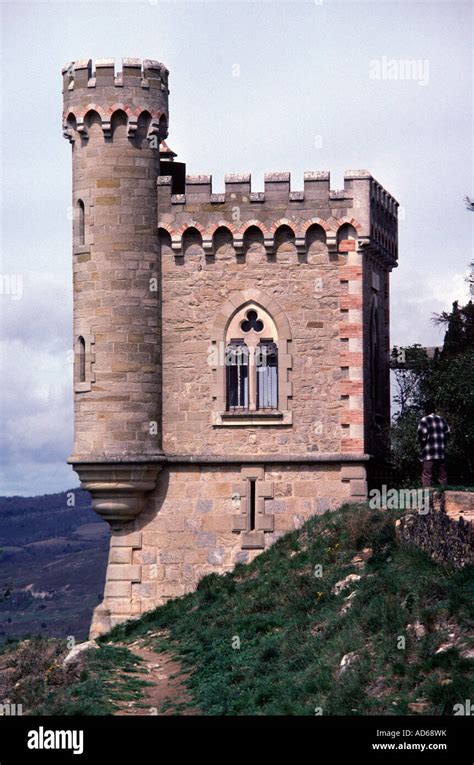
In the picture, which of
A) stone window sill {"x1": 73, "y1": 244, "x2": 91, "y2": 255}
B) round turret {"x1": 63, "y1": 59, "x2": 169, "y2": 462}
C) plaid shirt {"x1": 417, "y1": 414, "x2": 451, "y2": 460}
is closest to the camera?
plaid shirt {"x1": 417, "y1": 414, "x2": 451, "y2": 460}

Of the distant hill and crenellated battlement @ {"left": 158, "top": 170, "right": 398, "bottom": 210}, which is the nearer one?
crenellated battlement @ {"left": 158, "top": 170, "right": 398, "bottom": 210}

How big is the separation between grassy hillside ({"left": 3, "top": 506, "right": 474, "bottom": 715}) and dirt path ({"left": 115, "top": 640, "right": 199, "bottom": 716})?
18cm

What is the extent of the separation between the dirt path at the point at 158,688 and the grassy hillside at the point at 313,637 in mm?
183

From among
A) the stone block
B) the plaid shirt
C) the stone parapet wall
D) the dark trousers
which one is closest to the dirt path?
the stone block

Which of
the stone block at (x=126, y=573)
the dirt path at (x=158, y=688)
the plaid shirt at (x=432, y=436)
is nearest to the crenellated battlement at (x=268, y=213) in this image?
the plaid shirt at (x=432, y=436)

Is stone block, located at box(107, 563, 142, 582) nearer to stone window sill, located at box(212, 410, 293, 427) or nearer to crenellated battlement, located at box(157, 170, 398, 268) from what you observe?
stone window sill, located at box(212, 410, 293, 427)

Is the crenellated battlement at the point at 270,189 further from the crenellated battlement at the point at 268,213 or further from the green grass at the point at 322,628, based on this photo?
the green grass at the point at 322,628

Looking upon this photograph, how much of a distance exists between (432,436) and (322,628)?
6.47 metres

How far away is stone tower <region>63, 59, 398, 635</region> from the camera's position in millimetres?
36656

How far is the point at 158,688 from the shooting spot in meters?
30.8

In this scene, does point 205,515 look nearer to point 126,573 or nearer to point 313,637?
point 126,573

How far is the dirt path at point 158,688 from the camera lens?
94.9ft

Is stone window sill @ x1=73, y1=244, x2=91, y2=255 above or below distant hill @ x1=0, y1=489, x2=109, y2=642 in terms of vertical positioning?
above
